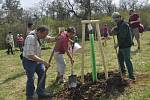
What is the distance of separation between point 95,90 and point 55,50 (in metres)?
1.97

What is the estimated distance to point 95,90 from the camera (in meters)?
8.45

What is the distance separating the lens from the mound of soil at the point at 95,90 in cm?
826

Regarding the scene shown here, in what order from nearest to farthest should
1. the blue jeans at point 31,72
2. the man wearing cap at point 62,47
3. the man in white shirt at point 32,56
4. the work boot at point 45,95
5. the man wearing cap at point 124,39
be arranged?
1. the man in white shirt at point 32,56
2. the blue jeans at point 31,72
3. the work boot at point 45,95
4. the man wearing cap at point 124,39
5. the man wearing cap at point 62,47

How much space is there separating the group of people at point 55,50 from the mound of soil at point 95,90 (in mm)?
458

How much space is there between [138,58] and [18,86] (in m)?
5.02

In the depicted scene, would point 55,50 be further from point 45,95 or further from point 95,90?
point 95,90

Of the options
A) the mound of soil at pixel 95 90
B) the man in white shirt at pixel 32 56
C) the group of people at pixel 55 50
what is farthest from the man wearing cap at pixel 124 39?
the man in white shirt at pixel 32 56

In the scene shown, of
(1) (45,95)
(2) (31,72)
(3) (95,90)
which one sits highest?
(2) (31,72)

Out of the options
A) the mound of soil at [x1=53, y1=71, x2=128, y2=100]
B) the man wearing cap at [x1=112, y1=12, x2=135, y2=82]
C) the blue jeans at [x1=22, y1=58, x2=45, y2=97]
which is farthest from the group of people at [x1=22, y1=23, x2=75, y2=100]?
the man wearing cap at [x1=112, y1=12, x2=135, y2=82]

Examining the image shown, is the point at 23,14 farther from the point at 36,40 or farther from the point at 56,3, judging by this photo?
the point at 36,40

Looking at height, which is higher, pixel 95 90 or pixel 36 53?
pixel 36 53

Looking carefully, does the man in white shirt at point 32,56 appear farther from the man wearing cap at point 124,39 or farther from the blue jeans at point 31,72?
the man wearing cap at point 124,39

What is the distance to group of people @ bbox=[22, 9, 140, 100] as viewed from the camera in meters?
8.00

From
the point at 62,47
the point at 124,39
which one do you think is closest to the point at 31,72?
the point at 62,47
